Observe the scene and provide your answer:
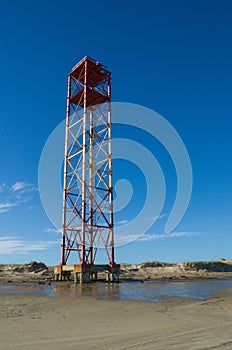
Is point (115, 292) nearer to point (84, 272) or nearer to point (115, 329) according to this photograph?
point (84, 272)

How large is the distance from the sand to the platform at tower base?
55.6 ft

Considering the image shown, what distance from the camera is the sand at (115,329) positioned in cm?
556

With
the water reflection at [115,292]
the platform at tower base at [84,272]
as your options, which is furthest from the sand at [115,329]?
the platform at tower base at [84,272]

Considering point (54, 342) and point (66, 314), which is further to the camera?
point (66, 314)

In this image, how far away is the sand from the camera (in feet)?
18.2

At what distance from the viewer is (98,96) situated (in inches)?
1362

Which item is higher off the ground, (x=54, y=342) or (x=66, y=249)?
(x=66, y=249)

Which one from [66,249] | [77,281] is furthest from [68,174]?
[77,281]

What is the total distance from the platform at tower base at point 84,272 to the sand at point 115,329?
16941 millimetres

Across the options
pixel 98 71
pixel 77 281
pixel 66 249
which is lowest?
pixel 77 281

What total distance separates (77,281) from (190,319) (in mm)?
20522

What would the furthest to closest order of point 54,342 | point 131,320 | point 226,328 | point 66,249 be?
1. point 66,249
2. point 131,320
3. point 226,328
4. point 54,342

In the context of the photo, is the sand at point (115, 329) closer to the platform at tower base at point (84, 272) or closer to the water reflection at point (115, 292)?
the water reflection at point (115, 292)

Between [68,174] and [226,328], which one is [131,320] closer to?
[226,328]
